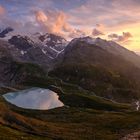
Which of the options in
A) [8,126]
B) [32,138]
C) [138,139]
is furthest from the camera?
[8,126]

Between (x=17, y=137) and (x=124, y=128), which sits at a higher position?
(x=17, y=137)

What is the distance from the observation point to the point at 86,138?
160500mm

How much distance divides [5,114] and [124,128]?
64.9 meters

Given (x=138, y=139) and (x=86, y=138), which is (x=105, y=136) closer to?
(x=86, y=138)

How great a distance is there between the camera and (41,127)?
182250mm

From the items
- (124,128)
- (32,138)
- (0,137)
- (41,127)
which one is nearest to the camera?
(0,137)

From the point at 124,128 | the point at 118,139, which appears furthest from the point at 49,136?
the point at 124,128

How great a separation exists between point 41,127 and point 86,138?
30.3 metres

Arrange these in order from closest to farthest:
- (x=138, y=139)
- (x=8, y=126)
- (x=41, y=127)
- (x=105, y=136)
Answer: (x=138, y=139), (x=8, y=126), (x=105, y=136), (x=41, y=127)

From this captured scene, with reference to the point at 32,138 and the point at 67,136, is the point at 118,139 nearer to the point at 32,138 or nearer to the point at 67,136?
the point at 67,136

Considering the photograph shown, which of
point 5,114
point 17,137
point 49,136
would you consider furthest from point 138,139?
point 5,114

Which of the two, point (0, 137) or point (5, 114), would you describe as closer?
point (0, 137)

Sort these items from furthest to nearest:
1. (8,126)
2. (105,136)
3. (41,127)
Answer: (41,127) < (105,136) < (8,126)

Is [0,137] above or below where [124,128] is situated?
above
